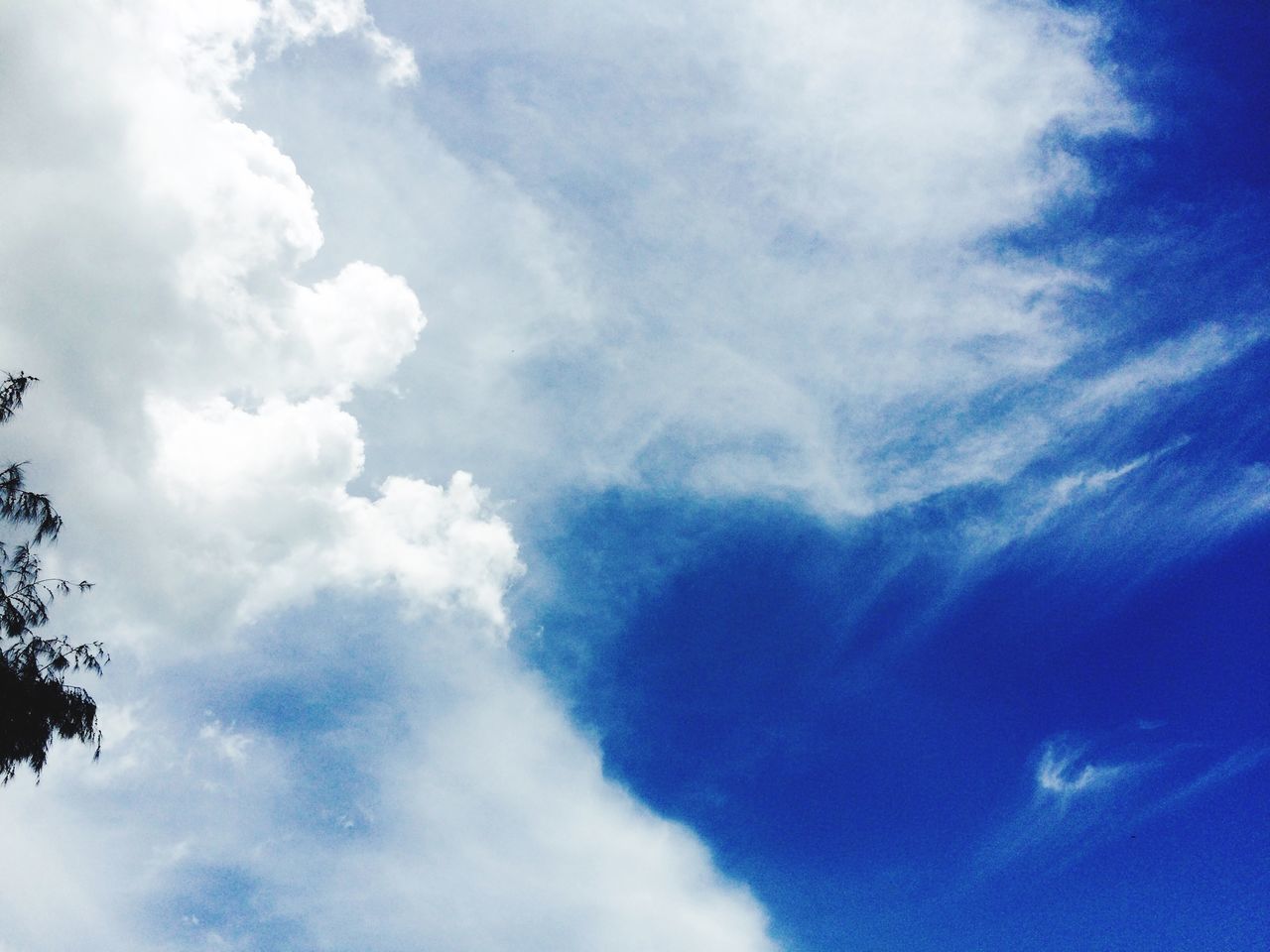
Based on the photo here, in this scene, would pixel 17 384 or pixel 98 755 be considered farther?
pixel 98 755

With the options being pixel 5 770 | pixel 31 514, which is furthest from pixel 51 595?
pixel 5 770

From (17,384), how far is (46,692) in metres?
6.13

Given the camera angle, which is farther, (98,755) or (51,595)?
(98,755)

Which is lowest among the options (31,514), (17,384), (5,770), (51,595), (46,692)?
(5,770)

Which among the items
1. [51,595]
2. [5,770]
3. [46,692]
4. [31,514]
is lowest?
[5,770]

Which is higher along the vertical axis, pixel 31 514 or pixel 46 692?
pixel 31 514

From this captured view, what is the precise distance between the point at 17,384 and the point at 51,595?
425 centimetres

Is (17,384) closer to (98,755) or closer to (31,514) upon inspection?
(31,514)

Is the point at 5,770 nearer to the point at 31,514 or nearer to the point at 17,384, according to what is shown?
the point at 31,514

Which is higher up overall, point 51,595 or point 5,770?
point 51,595

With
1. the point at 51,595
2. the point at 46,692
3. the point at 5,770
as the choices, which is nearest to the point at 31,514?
the point at 51,595

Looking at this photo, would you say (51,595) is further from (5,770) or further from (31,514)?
(5,770)

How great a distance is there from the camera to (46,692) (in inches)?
587

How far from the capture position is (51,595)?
49.2ft
